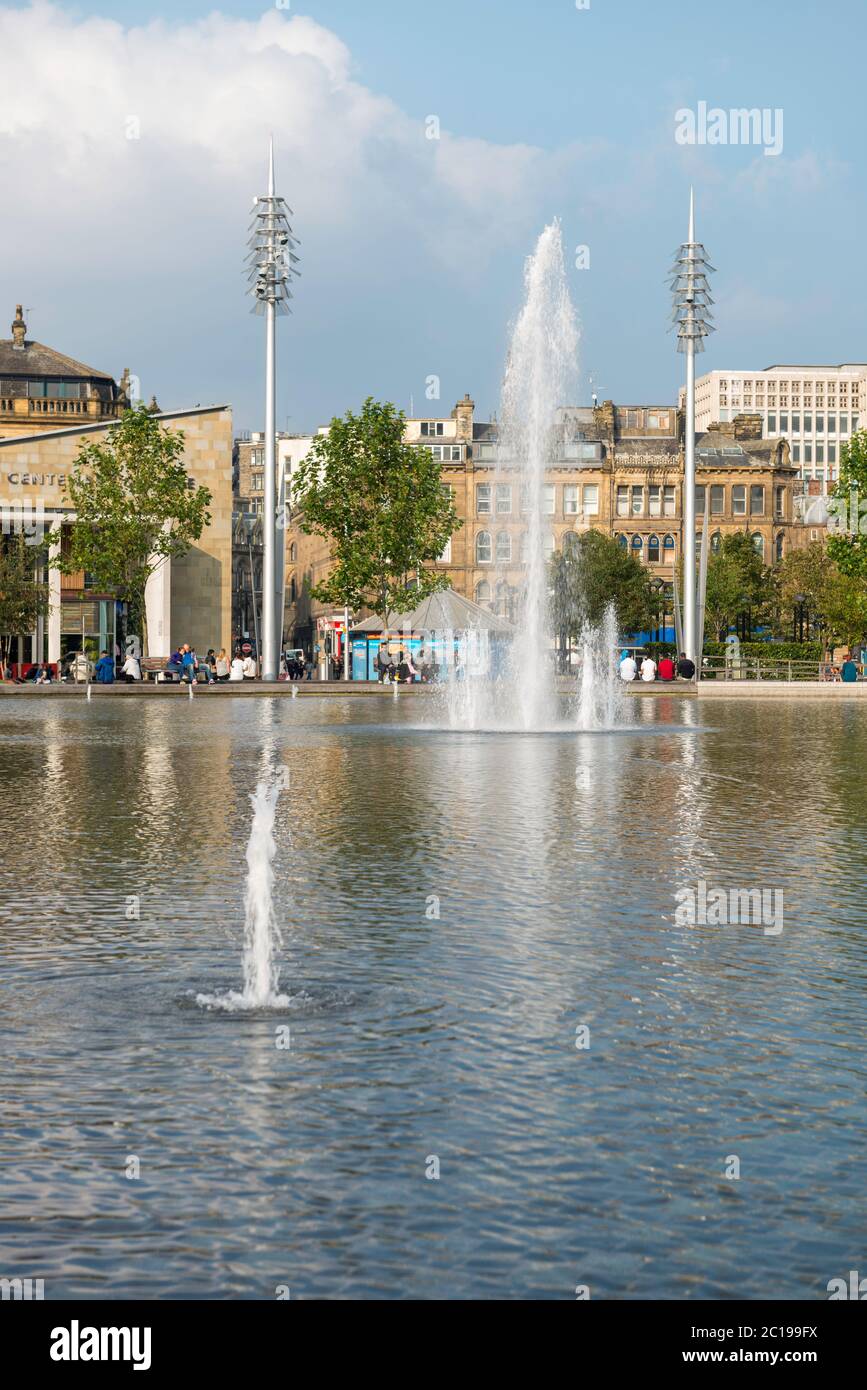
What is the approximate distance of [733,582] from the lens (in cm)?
9981

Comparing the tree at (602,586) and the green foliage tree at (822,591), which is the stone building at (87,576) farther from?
the green foliage tree at (822,591)

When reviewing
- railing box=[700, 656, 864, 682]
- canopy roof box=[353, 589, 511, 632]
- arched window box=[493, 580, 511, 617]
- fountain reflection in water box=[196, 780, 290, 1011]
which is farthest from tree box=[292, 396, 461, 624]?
fountain reflection in water box=[196, 780, 290, 1011]

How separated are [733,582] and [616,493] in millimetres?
16435

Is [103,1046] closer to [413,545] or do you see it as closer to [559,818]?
[559,818]

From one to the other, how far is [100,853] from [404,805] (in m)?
4.14

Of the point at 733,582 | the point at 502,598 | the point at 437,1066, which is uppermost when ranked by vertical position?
the point at 733,582

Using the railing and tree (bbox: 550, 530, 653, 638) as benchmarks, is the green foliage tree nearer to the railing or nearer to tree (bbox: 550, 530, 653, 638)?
tree (bbox: 550, 530, 653, 638)

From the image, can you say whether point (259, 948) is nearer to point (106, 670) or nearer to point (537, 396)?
point (537, 396)

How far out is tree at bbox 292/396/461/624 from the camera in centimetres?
6294

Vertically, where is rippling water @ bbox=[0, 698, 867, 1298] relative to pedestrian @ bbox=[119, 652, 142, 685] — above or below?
below

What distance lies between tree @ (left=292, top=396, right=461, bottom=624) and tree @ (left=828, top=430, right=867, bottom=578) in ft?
48.7

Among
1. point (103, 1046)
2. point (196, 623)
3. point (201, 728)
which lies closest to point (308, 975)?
point (103, 1046)

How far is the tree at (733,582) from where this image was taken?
328 ft

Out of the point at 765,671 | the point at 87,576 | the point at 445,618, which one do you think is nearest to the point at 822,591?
the point at 765,671
